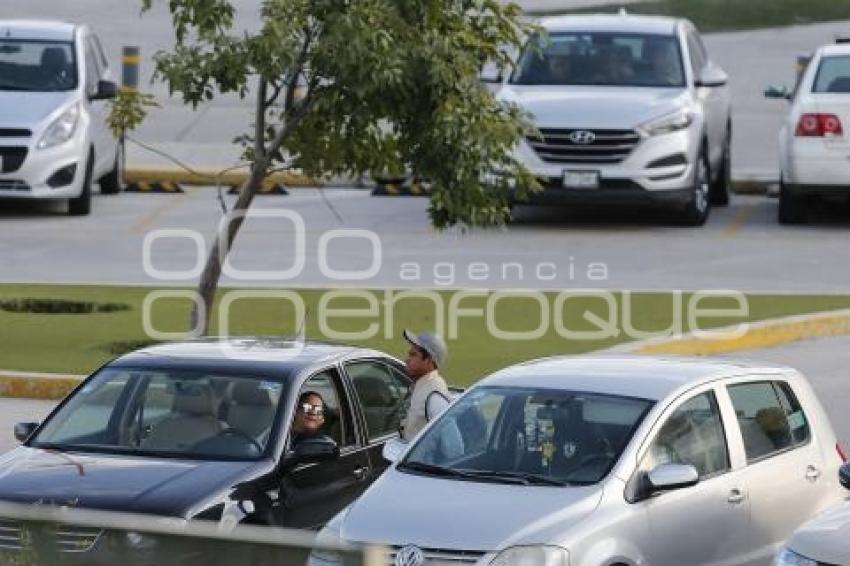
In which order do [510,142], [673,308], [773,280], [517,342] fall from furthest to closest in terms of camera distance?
[773,280] < [673,308] < [517,342] < [510,142]

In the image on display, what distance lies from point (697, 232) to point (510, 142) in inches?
341

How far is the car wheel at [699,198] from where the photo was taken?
25297 mm

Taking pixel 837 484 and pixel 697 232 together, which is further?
pixel 697 232

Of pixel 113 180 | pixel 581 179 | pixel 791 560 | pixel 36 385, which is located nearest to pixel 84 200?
pixel 113 180

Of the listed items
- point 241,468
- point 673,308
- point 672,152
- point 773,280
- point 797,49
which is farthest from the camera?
point 797,49

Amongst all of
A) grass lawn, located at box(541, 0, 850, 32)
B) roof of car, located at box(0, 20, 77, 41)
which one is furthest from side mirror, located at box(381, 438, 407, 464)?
grass lawn, located at box(541, 0, 850, 32)

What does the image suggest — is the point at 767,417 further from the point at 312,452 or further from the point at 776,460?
the point at 312,452

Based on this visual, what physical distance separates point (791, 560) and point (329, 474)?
9.16ft

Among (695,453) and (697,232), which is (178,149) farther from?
(695,453)

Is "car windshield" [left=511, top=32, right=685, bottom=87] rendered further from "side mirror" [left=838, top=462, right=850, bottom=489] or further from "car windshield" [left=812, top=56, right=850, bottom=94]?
"side mirror" [left=838, top=462, right=850, bottom=489]

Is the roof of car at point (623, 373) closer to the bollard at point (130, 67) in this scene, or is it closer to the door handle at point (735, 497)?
the door handle at point (735, 497)

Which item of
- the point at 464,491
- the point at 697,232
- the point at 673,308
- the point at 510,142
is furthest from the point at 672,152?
the point at 464,491

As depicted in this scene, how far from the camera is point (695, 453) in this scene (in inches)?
430

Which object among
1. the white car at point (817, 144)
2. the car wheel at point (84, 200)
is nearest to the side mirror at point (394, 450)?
the white car at point (817, 144)
